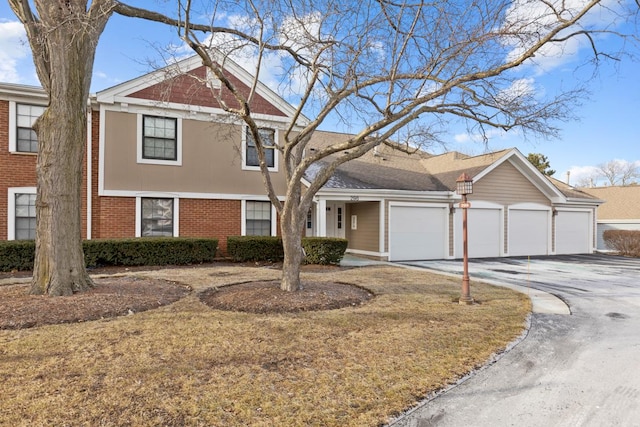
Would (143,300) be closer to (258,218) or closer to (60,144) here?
(60,144)

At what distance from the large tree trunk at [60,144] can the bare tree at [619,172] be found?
180 feet

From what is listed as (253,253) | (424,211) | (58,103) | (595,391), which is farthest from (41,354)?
(424,211)

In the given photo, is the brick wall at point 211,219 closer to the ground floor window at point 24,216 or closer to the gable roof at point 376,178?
the gable roof at point 376,178

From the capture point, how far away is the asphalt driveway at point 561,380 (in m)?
3.17

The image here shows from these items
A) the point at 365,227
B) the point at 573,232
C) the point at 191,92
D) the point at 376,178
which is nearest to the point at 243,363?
the point at 191,92

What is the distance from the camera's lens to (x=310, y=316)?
235 inches

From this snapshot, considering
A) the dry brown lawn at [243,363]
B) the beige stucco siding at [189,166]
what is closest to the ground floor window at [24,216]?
the beige stucco siding at [189,166]

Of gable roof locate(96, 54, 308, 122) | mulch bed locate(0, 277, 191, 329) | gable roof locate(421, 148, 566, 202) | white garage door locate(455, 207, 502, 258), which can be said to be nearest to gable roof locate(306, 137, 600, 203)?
gable roof locate(421, 148, 566, 202)

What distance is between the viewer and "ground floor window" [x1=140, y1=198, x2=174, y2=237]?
12.7 m

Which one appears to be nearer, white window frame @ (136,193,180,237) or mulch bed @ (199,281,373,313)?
mulch bed @ (199,281,373,313)

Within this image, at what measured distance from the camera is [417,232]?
51.2ft

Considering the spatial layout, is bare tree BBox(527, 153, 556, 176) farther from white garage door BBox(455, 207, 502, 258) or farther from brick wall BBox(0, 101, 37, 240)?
brick wall BBox(0, 101, 37, 240)

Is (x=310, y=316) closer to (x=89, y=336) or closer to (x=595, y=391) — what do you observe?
(x=89, y=336)

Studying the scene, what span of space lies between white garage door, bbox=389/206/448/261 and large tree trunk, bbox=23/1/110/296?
35.2ft
